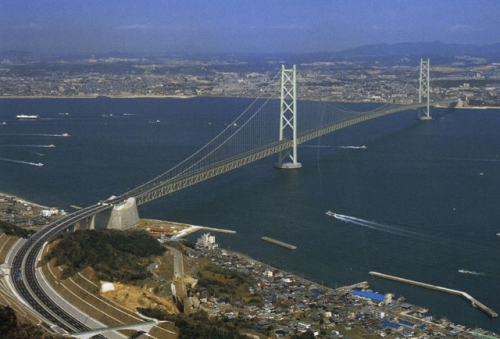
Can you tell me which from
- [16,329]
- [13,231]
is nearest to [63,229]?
[13,231]

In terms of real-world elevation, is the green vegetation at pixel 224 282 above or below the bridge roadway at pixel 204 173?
below

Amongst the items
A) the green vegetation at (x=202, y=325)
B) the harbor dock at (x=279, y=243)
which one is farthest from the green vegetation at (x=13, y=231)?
the green vegetation at (x=202, y=325)

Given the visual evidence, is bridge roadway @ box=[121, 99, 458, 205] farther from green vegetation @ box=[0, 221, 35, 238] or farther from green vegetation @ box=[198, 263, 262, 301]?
green vegetation @ box=[198, 263, 262, 301]

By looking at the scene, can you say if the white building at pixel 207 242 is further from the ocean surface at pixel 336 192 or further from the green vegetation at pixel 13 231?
the green vegetation at pixel 13 231

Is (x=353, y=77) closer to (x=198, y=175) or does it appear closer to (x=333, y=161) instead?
(x=333, y=161)

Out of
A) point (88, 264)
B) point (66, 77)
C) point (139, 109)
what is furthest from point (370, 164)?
point (66, 77)

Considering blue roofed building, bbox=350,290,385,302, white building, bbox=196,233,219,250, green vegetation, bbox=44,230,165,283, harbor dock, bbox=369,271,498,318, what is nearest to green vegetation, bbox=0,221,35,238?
green vegetation, bbox=44,230,165,283
